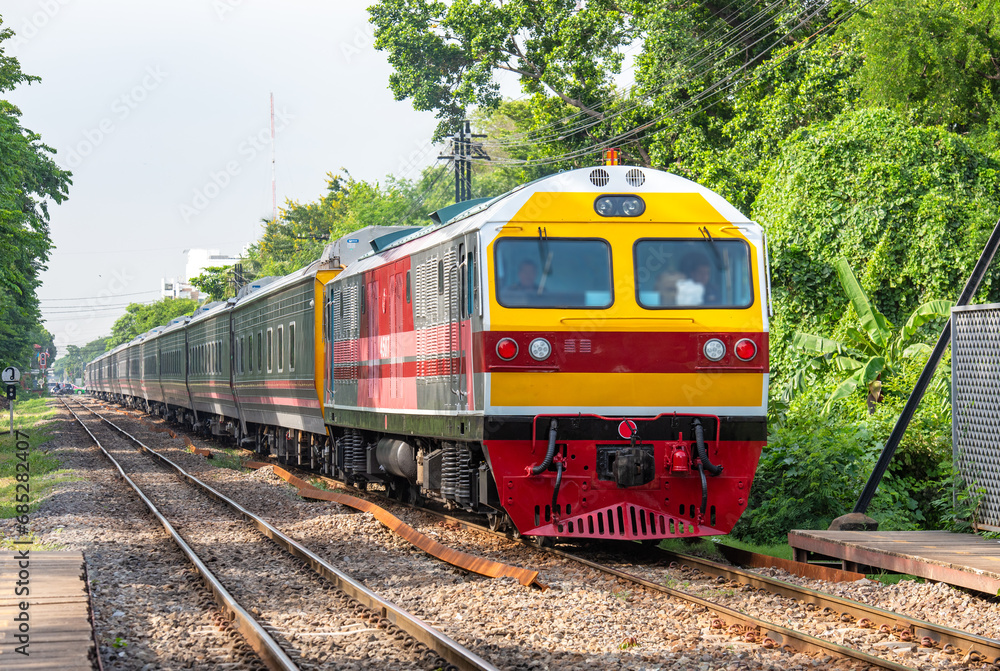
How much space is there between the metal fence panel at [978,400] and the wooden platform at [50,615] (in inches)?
292

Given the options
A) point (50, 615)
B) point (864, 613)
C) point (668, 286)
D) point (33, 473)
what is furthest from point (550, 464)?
point (33, 473)

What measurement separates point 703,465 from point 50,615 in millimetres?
5361

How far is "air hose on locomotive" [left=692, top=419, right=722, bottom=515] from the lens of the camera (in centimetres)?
958

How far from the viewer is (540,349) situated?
9.62m

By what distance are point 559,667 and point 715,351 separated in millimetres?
4280

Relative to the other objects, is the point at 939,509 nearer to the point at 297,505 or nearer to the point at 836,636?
the point at 836,636

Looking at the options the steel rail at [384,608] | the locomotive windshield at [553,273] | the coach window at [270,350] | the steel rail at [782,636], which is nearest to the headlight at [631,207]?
the locomotive windshield at [553,273]

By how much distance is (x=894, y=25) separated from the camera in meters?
22.2

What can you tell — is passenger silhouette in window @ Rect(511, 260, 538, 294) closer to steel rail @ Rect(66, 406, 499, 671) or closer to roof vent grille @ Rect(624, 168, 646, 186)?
roof vent grille @ Rect(624, 168, 646, 186)

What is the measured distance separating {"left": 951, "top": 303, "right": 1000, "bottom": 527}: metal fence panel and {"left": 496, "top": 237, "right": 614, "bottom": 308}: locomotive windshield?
11.1 ft

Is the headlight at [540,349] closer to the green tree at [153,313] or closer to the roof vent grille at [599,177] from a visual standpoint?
the roof vent grille at [599,177]

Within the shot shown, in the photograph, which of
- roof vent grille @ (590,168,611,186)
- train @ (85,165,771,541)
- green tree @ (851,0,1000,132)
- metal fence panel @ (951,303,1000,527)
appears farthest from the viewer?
green tree @ (851,0,1000,132)

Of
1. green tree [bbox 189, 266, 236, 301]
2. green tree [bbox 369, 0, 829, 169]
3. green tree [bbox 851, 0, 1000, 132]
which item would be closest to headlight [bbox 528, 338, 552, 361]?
green tree [bbox 851, 0, 1000, 132]

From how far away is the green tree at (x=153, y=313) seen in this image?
113m
